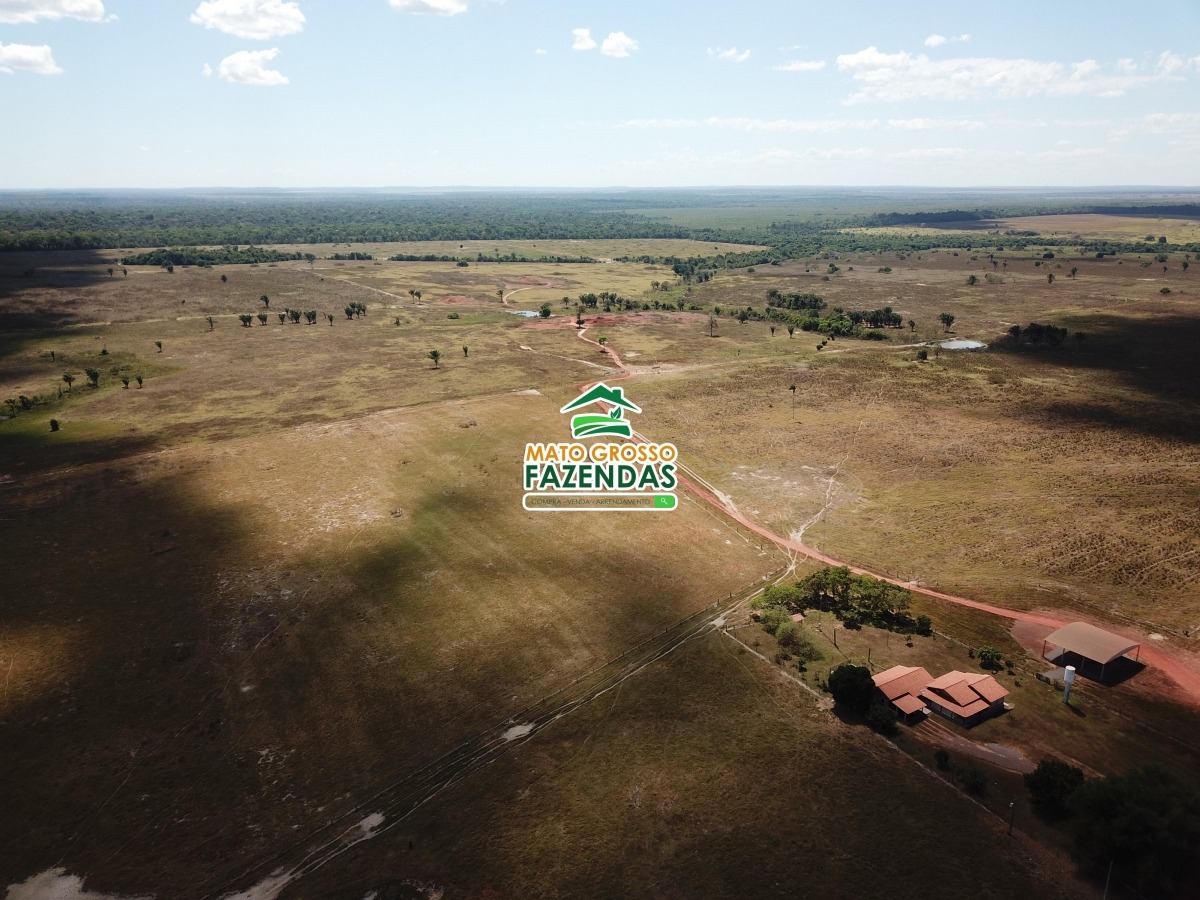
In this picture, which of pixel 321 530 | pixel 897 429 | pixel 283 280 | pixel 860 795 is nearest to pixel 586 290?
pixel 283 280

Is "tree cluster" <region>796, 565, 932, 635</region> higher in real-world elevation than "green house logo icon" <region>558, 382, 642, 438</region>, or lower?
lower

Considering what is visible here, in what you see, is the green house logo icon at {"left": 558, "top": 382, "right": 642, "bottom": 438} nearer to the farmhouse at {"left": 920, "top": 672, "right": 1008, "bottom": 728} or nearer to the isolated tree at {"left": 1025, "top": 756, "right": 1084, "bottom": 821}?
the farmhouse at {"left": 920, "top": 672, "right": 1008, "bottom": 728}

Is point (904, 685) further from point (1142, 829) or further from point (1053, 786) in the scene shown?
point (1142, 829)

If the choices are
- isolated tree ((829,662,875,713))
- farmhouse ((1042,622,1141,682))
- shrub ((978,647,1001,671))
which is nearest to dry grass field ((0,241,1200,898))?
isolated tree ((829,662,875,713))

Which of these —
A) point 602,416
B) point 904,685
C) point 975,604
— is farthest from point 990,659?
point 602,416

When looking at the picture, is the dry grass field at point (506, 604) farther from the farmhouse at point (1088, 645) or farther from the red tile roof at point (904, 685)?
the red tile roof at point (904, 685)

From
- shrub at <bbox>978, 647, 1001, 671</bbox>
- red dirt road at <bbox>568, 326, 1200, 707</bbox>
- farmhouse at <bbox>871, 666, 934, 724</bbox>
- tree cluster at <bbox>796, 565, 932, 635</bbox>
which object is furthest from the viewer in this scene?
tree cluster at <bbox>796, 565, 932, 635</bbox>
